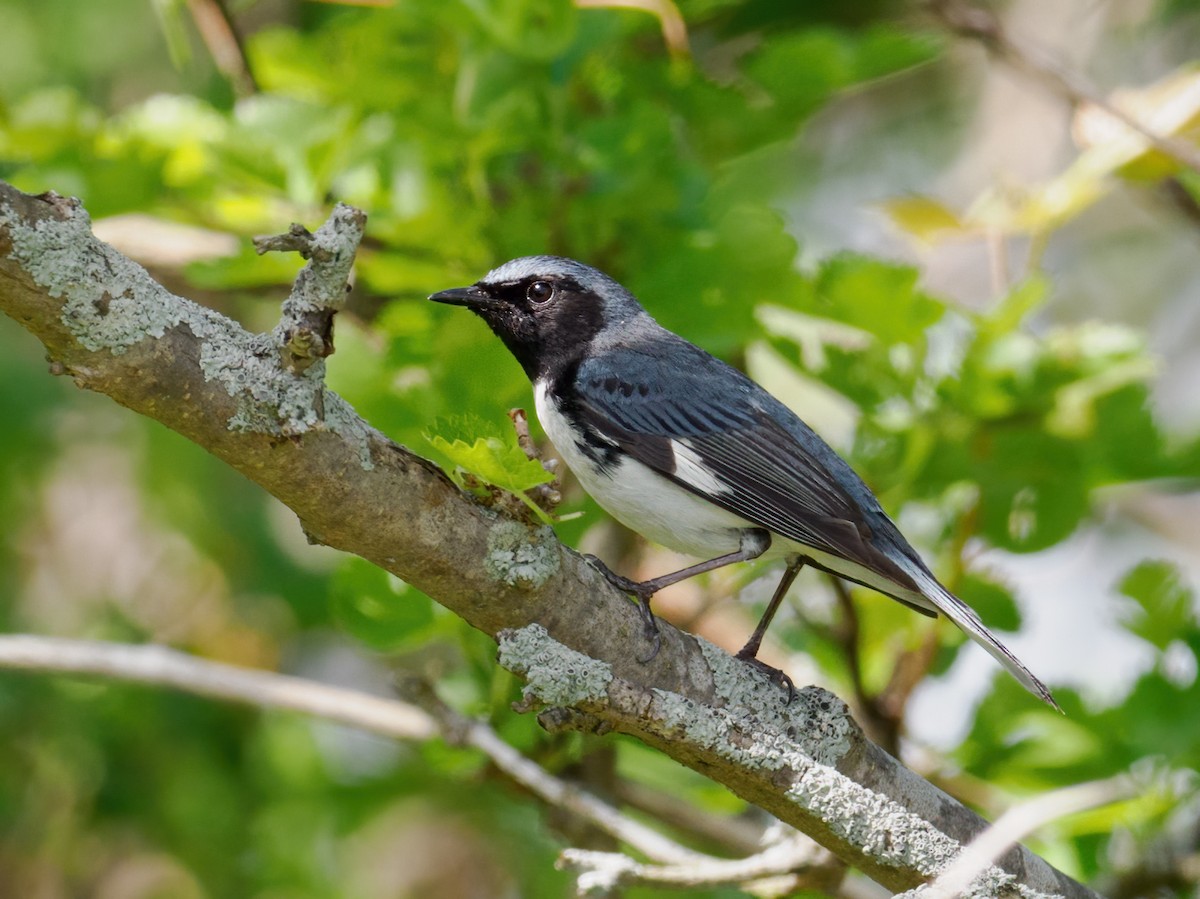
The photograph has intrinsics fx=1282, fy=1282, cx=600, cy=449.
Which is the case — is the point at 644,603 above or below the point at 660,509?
above

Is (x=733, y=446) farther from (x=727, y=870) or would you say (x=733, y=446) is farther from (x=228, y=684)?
(x=228, y=684)

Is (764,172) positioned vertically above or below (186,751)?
above

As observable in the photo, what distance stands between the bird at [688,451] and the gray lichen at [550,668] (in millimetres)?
637

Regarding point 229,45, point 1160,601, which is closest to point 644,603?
point 1160,601

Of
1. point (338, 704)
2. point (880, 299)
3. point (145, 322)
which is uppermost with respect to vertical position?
point (145, 322)

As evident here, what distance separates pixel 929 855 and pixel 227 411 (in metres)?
1.51

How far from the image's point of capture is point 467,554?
199cm

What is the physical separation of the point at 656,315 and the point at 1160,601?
60.4 inches

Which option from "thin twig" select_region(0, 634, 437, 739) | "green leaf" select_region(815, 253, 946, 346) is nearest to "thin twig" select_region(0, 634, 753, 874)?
"thin twig" select_region(0, 634, 437, 739)

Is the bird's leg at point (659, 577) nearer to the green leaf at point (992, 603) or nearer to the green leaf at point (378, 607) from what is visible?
the green leaf at point (378, 607)

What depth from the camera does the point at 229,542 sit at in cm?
536

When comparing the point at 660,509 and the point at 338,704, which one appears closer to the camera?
the point at 660,509

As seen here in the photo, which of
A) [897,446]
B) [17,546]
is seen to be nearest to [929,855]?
[897,446]

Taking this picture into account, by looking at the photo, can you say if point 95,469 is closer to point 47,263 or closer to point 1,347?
point 1,347
